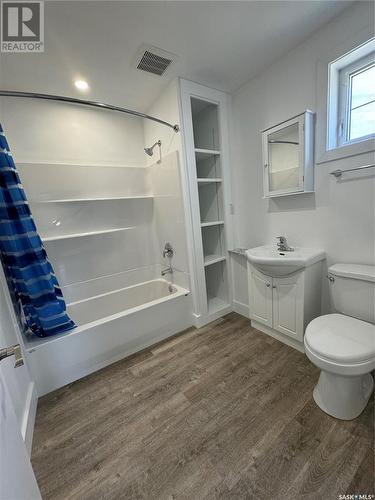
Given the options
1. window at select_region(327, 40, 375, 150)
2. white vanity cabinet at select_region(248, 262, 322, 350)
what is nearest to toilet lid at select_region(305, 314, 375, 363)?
white vanity cabinet at select_region(248, 262, 322, 350)

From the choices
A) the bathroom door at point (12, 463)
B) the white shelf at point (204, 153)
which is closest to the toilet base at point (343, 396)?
the bathroom door at point (12, 463)

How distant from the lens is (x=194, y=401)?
4.61ft

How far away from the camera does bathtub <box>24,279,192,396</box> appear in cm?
156

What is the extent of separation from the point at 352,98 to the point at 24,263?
2.64m

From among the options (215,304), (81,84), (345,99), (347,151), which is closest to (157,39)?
(81,84)

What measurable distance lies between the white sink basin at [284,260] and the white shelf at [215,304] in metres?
0.83

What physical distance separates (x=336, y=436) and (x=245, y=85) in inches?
110

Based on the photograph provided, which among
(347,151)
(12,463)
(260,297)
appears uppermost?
(347,151)

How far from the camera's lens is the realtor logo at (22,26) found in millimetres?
1184

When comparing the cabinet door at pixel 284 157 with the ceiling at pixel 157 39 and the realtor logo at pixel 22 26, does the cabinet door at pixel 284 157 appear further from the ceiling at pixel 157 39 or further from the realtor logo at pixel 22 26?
the realtor logo at pixel 22 26

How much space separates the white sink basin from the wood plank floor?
720 mm

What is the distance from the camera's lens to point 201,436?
3.90 feet

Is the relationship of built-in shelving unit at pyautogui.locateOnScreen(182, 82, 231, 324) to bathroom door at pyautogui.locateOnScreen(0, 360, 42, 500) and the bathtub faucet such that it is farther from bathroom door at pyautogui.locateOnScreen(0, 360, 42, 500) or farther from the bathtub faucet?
bathroom door at pyautogui.locateOnScreen(0, 360, 42, 500)

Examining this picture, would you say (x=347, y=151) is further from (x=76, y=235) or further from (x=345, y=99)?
(x=76, y=235)
